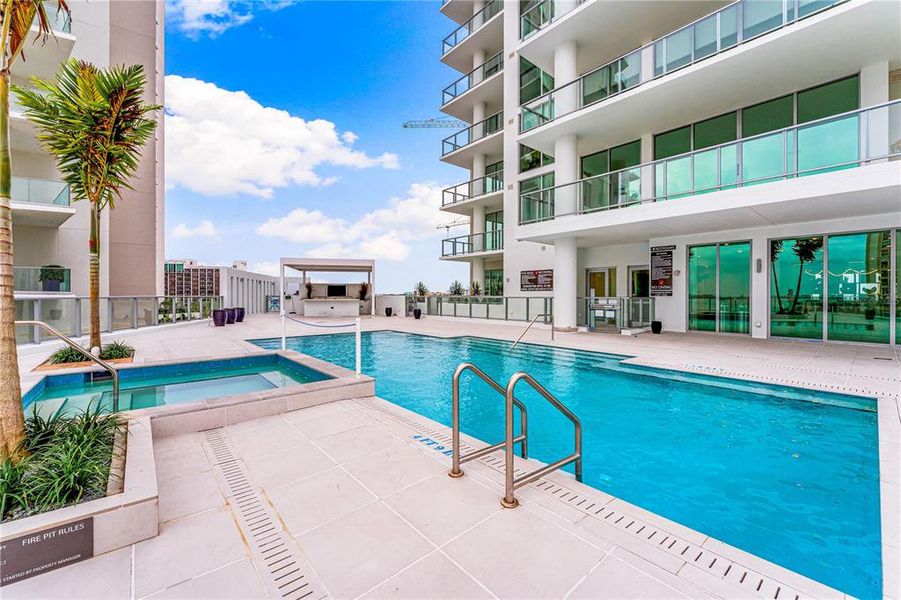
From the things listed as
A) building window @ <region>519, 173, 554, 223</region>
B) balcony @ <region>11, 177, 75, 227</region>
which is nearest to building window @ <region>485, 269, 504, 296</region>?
Result: building window @ <region>519, 173, 554, 223</region>

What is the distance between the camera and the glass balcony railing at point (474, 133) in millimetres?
19180

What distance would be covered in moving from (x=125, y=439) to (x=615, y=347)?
28.5ft

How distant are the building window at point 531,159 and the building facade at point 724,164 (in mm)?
2455

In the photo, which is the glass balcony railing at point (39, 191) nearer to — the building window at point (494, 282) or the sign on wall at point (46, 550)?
the sign on wall at point (46, 550)

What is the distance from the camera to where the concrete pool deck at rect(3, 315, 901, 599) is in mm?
1736

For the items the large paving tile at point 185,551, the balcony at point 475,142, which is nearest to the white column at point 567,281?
the balcony at point 475,142

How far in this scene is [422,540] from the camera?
2.07m

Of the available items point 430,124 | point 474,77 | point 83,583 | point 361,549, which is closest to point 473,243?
point 474,77

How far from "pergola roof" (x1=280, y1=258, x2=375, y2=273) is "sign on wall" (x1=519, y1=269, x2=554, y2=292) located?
28.3ft

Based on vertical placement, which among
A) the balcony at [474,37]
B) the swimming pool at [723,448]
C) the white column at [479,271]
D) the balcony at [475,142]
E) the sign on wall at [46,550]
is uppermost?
the balcony at [474,37]

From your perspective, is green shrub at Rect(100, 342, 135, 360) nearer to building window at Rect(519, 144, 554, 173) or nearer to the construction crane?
building window at Rect(519, 144, 554, 173)

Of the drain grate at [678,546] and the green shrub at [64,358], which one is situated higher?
the green shrub at [64,358]

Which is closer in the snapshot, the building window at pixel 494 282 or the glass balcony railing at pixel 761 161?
the glass balcony railing at pixel 761 161

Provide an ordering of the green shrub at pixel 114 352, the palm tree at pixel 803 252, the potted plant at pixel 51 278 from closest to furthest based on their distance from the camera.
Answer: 1. the green shrub at pixel 114 352
2. the palm tree at pixel 803 252
3. the potted plant at pixel 51 278
